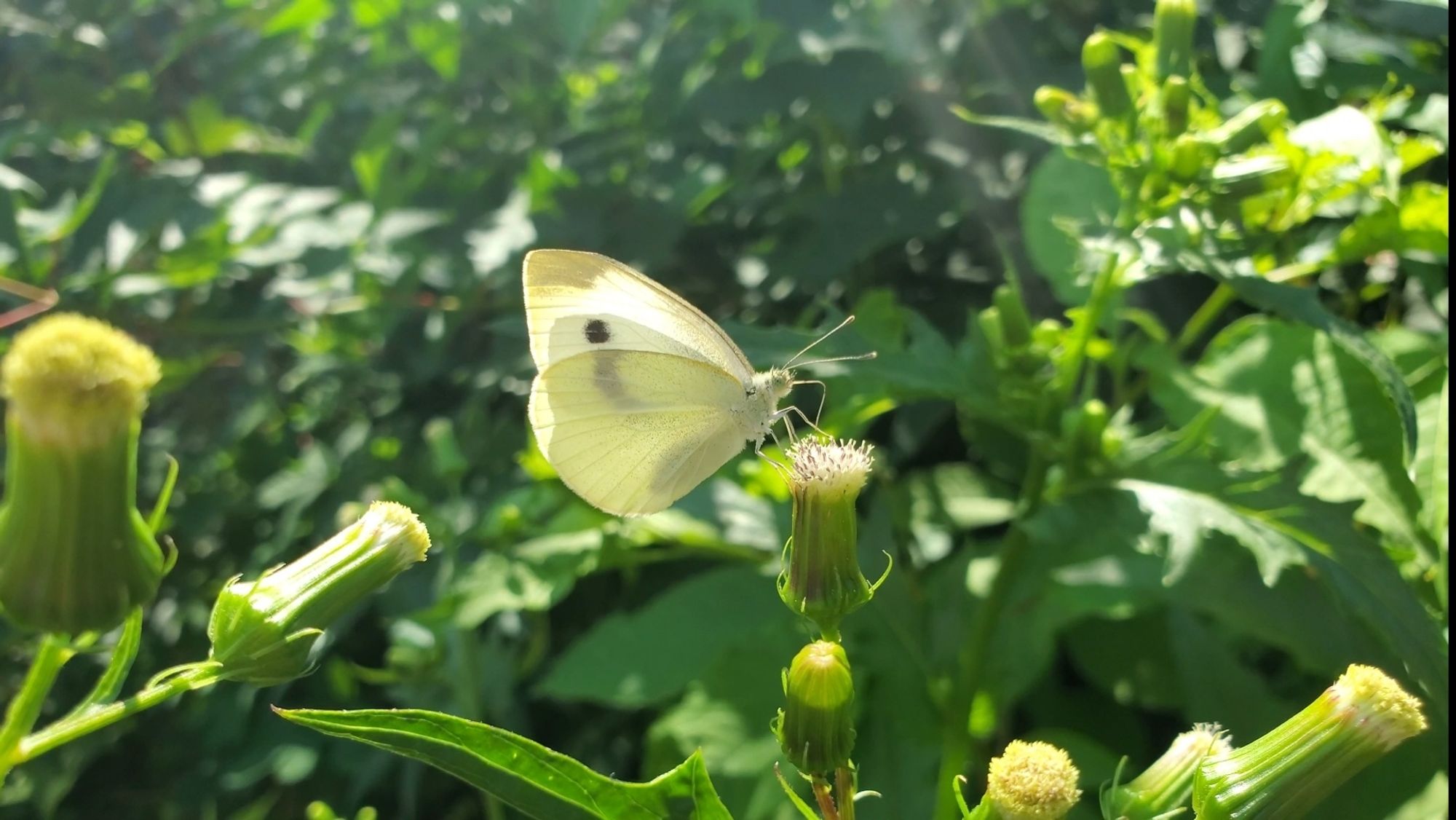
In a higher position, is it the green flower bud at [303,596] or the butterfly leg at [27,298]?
the green flower bud at [303,596]

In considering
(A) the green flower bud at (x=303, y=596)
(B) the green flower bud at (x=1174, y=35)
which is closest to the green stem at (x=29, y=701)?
(A) the green flower bud at (x=303, y=596)

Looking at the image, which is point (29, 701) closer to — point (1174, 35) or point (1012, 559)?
point (1012, 559)

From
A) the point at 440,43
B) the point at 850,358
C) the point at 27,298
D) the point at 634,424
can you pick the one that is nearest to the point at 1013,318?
the point at 850,358

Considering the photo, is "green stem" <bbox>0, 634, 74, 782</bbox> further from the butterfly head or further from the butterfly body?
the butterfly head

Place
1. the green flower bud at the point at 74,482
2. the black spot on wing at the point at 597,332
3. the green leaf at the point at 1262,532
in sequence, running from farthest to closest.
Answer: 1. the black spot on wing at the point at 597,332
2. the green leaf at the point at 1262,532
3. the green flower bud at the point at 74,482

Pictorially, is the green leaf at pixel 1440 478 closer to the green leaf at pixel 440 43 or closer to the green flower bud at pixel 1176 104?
the green flower bud at pixel 1176 104
